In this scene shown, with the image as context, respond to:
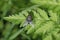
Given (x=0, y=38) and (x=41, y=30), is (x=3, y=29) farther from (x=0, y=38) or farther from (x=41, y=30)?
(x=41, y=30)

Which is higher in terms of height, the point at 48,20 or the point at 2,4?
the point at 2,4

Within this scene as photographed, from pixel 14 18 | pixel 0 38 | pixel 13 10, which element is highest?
pixel 13 10

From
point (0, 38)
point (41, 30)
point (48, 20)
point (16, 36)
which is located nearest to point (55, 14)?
point (48, 20)

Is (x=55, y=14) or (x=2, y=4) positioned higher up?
(x=2, y=4)

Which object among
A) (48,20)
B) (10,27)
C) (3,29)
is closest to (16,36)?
(10,27)

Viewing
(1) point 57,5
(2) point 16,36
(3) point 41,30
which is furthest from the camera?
(2) point 16,36

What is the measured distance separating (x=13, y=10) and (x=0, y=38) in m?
0.39

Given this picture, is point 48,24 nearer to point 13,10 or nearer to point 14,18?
point 14,18

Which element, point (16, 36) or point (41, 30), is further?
point (16, 36)

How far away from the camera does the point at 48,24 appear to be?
4.89 feet

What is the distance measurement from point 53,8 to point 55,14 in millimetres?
82

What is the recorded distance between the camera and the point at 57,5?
156 centimetres

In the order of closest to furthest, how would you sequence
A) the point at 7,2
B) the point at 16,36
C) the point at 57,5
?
the point at 57,5 < the point at 16,36 < the point at 7,2

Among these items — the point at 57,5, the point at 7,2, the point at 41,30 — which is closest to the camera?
the point at 41,30
